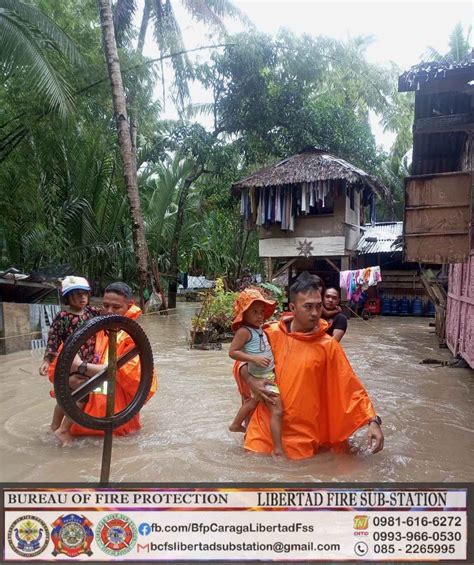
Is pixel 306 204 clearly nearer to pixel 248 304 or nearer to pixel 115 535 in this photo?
pixel 248 304

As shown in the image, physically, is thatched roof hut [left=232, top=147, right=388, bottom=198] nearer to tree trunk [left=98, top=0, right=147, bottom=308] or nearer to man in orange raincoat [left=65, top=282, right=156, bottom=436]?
tree trunk [left=98, top=0, right=147, bottom=308]

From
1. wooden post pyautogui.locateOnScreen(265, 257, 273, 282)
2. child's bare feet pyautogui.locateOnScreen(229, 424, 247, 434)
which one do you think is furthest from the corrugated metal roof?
child's bare feet pyautogui.locateOnScreen(229, 424, 247, 434)

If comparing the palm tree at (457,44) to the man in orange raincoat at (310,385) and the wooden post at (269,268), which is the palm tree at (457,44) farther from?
the man in orange raincoat at (310,385)

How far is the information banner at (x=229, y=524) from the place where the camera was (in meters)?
2.10

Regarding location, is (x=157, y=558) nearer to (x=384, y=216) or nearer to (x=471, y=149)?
(x=471, y=149)

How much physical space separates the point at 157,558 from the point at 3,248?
45.0 ft

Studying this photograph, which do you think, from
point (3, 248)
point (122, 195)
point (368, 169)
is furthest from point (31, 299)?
point (368, 169)

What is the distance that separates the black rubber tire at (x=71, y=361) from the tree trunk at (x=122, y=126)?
360 inches

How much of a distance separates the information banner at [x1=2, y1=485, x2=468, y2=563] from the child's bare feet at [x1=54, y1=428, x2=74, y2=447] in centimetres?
208

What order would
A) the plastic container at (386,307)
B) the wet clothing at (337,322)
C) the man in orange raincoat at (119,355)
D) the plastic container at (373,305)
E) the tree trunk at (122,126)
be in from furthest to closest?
the plastic container at (386,307), the plastic container at (373,305), the tree trunk at (122,126), the wet clothing at (337,322), the man in orange raincoat at (119,355)

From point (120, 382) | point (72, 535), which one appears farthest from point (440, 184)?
point (72, 535)

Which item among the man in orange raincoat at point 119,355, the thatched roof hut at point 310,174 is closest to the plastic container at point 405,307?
the thatched roof hut at point 310,174

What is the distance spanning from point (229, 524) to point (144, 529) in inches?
14.7

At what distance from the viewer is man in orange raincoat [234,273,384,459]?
359 cm
